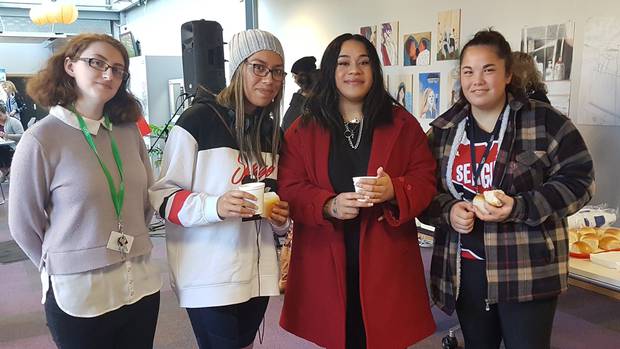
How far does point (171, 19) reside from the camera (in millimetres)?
9953

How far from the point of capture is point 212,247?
5.15ft

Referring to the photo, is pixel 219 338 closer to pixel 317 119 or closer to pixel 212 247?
pixel 212 247

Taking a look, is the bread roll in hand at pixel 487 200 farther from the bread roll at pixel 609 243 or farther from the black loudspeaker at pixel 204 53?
the black loudspeaker at pixel 204 53


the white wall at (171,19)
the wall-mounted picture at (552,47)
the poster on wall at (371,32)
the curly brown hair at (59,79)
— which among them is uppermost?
the white wall at (171,19)

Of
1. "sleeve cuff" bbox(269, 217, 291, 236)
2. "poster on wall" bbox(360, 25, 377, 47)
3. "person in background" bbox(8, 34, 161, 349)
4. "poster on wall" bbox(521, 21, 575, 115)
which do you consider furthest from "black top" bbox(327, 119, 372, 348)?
"poster on wall" bbox(360, 25, 377, 47)

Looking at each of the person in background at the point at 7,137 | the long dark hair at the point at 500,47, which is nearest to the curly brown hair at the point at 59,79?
the long dark hair at the point at 500,47

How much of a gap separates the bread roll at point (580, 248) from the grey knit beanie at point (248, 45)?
1606 millimetres

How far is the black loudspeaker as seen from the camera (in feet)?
16.0

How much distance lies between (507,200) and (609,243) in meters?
1.19

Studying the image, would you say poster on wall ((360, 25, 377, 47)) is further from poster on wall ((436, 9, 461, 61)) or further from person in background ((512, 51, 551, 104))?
person in background ((512, 51, 551, 104))

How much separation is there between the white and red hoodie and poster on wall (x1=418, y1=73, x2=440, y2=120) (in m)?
3.39

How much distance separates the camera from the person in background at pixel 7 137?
709 centimetres

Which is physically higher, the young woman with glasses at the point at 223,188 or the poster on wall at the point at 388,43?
the poster on wall at the point at 388,43

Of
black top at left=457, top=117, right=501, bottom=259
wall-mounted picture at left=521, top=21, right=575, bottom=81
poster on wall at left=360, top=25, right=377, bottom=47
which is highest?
poster on wall at left=360, top=25, right=377, bottom=47
